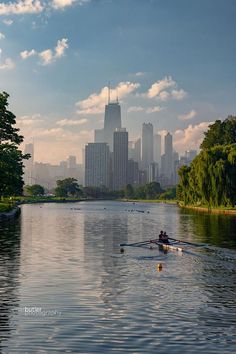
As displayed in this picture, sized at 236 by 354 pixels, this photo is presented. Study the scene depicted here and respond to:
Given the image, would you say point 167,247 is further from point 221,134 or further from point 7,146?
point 221,134

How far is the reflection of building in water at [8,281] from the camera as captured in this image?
60.3ft

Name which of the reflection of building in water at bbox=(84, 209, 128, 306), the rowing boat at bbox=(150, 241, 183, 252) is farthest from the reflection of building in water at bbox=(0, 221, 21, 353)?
the rowing boat at bbox=(150, 241, 183, 252)

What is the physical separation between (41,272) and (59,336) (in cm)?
1326

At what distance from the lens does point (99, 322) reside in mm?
18984

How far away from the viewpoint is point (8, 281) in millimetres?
26875

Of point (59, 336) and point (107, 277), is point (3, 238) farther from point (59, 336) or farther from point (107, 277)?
point (59, 336)

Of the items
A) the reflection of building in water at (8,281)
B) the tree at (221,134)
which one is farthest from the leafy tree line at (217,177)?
the reflection of building in water at (8,281)

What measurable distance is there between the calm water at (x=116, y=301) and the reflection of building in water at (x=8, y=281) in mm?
47

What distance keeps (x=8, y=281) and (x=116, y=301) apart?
23.5 feet

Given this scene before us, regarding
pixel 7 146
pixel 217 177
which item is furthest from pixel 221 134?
pixel 7 146

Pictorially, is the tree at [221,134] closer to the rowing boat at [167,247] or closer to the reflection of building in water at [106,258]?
the reflection of building in water at [106,258]

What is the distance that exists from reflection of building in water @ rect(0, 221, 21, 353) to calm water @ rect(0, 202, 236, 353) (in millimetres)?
47

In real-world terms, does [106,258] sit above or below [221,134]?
below

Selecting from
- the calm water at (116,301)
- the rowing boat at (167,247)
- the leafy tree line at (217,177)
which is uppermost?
the leafy tree line at (217,177)
